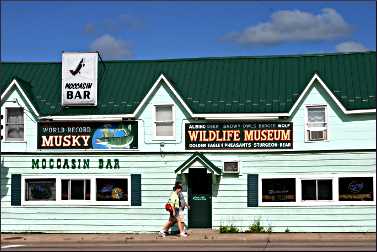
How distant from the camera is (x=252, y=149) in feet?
79.2

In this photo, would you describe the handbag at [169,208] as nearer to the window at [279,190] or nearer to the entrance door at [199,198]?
the entrance door at [199,198]

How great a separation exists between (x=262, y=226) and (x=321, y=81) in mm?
5730

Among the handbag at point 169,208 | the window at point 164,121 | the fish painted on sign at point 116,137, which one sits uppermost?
the window at point 164,121

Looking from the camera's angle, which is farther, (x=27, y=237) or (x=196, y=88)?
(x=196, y=88)

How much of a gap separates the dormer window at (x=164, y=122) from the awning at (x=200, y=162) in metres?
1.29

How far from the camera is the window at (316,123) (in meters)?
23.8

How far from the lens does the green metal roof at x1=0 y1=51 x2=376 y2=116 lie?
24.3 meters

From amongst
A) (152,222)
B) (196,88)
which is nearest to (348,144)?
(196,88)

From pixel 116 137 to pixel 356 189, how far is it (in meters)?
9.13

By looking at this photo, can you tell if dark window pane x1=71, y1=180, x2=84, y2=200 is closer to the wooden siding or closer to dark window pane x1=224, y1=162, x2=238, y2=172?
the wooden siding

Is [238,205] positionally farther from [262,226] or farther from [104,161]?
[104,161]

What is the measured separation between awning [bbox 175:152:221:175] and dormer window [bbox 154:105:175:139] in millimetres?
1287

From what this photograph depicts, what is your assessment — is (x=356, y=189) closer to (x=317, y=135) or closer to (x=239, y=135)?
(x=317, y=135)

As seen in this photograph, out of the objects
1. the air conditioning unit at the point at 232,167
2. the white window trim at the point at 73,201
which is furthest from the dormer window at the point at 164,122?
the air conditioning unit at the point at 232,167
